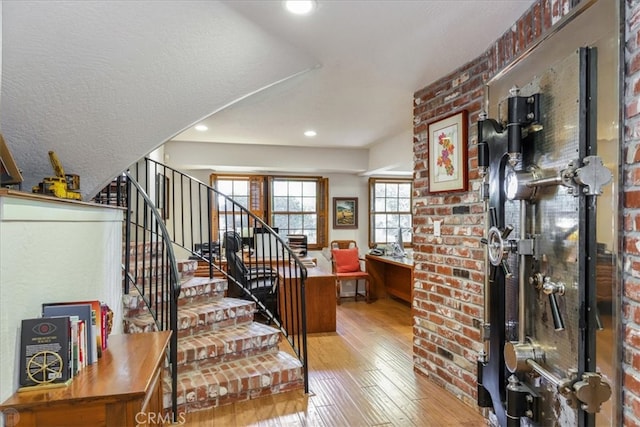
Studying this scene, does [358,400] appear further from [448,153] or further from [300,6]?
[300,6]

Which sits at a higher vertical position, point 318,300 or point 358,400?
point 318,300

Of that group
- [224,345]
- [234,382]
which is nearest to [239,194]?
[224,345]

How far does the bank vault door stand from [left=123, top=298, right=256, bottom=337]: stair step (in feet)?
7.42

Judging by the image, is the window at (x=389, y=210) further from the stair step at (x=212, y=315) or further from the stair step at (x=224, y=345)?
the stair step at (x=224, y=345)

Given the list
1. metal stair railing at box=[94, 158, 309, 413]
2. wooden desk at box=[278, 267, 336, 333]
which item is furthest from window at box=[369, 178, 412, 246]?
wooden desk at box=[278, 267, 336, 333]

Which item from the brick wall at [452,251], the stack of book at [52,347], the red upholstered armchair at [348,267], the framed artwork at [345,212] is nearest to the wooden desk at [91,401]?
the stack of book at [52,347]

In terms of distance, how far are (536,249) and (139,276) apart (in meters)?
3.24

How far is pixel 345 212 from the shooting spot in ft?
20.9

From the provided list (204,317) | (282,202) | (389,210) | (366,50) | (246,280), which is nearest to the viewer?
(366,50)

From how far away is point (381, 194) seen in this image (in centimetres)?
659

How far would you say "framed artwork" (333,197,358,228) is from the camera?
636cm

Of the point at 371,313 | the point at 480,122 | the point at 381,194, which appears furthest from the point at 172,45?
the point at 381,194

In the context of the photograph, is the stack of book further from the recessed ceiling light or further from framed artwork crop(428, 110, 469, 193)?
framed artwork crop(428, 110, 469, 193)

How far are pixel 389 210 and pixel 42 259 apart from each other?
224 inches
